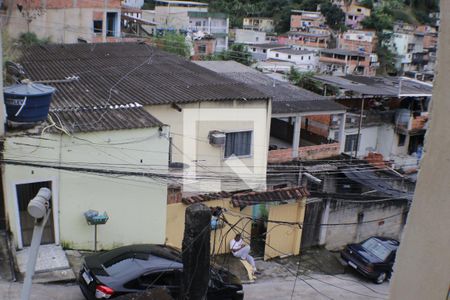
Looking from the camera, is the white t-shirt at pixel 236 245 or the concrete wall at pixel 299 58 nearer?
the white t-shirt at pixel 236 245

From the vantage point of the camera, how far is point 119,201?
34.7 ft

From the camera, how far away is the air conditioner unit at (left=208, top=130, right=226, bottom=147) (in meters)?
14.3

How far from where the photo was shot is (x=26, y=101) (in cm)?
919

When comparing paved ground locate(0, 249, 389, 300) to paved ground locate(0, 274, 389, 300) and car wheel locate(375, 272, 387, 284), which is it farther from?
car wheel locate(375, 272, 387, 284)

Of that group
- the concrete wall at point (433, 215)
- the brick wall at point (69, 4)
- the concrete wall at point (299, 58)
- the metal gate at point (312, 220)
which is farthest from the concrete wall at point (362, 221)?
the concrete wall at point (299, 58)

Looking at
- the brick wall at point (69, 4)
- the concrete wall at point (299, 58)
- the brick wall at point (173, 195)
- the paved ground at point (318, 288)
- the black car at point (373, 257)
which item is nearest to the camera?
the paved ground at point (318, 288)

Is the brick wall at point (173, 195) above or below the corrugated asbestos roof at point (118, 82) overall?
below

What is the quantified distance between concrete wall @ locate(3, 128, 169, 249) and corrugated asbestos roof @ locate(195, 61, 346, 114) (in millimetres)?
9360

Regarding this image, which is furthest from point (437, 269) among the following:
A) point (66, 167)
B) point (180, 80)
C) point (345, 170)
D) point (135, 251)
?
point (345, 170)

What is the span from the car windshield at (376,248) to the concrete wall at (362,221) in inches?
38.5

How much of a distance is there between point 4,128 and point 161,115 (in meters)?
4.88

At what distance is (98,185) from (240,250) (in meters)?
4.23

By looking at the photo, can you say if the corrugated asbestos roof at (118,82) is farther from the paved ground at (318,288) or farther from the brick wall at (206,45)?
the brick wall at (206,45)

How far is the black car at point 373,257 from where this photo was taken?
14.2 meters
